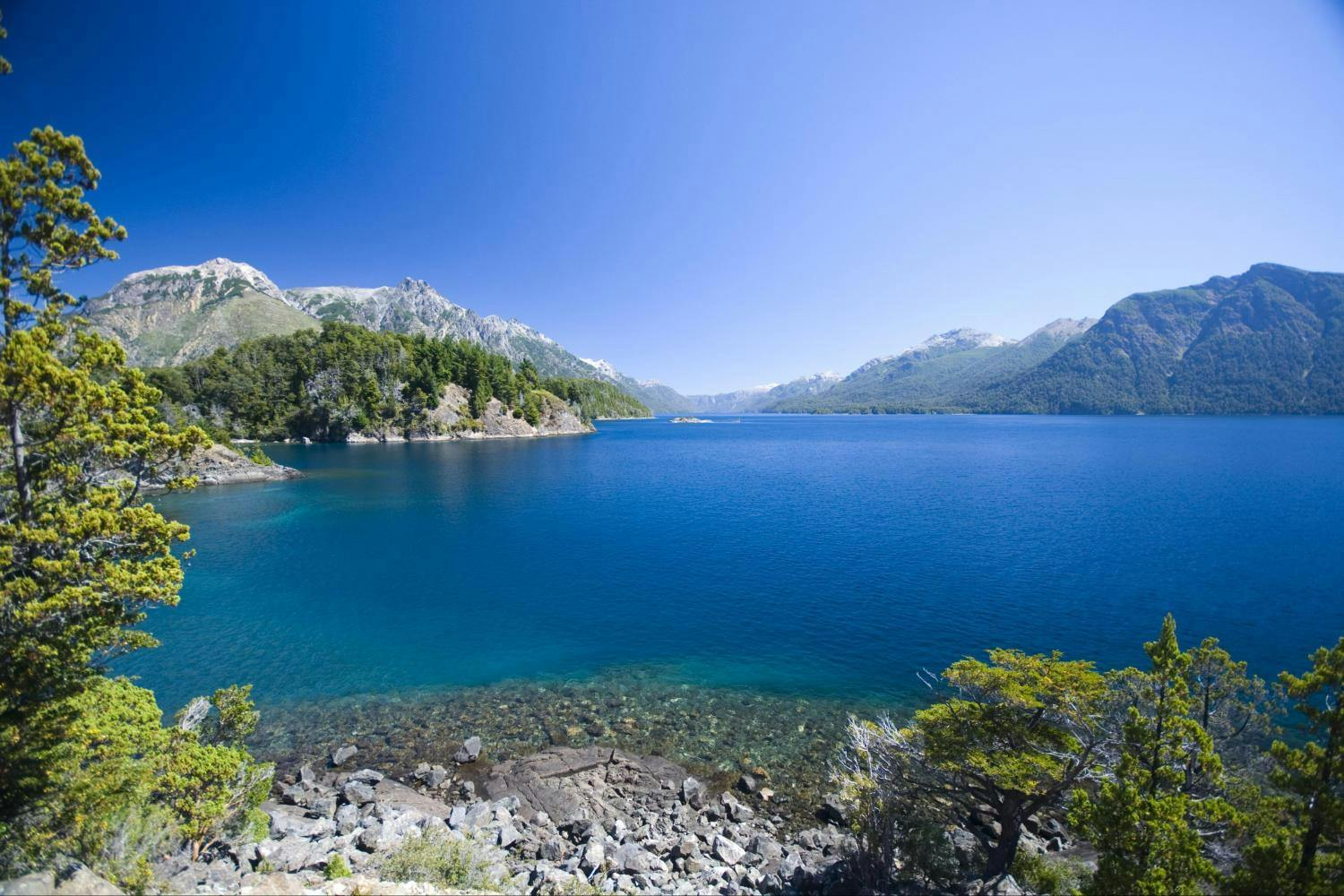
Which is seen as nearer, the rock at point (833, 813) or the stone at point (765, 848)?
the stone at point (765, 848)

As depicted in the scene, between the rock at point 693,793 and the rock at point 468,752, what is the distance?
7918mm

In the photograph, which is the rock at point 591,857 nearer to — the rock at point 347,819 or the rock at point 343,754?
the rock at point 347,819

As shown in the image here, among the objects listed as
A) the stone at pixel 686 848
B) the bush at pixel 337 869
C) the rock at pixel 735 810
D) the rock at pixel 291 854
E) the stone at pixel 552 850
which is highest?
the bush at pixel 337 869

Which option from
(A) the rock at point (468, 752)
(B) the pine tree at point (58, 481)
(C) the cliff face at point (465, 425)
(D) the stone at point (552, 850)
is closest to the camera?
(B) the pine tree at point (58, 481)

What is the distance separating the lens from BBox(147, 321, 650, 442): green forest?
5335 inches

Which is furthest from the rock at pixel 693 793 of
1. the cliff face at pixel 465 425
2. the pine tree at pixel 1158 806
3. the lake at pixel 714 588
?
the cliff face at pixel 465 425

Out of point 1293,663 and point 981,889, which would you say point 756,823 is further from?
point 1293,663

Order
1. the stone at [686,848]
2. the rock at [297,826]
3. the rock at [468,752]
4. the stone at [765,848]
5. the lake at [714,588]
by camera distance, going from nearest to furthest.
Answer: the rock at [297,826] < the stone at [686,848] < the stone at [765,848] < the rock at [468,752] < the lake at [714,588]

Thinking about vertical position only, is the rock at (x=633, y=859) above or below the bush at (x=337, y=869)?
below

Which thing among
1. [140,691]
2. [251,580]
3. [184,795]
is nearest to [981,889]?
[184,795]

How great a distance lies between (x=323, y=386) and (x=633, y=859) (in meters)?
157

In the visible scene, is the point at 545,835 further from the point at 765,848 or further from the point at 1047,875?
the point at 1047,875

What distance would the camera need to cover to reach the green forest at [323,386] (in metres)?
136

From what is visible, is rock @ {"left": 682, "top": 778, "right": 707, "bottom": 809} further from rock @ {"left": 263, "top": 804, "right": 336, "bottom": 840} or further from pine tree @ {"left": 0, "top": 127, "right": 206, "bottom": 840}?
pine tree @ {"left": 0, "top": 127, "right": 206, "bottom": 840}
